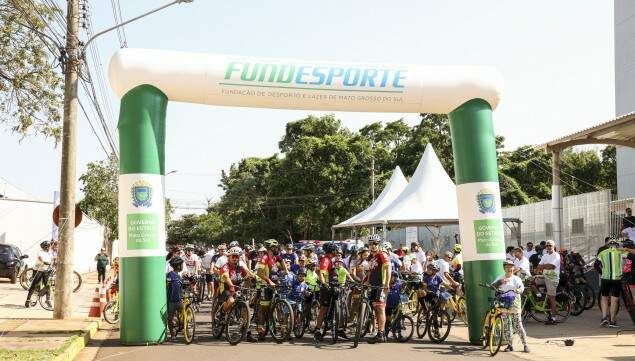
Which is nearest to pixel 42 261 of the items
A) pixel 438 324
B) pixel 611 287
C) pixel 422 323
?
pixel 422 323

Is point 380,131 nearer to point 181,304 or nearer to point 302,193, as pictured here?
point 302,193

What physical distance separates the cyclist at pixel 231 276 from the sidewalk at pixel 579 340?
4357 mm

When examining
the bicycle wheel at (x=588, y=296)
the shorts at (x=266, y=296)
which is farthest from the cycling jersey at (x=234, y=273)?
the bicycle wheel at (x=588, y=296)

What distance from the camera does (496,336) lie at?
11625 mm

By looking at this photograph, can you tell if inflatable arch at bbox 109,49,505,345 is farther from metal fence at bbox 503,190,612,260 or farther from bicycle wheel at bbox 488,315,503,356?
metal fence at bbox 503,190,612,260

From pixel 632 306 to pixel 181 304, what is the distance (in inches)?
368

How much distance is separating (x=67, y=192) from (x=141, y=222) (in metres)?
3.81

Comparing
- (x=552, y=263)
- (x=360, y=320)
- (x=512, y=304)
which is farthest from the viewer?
(x=552, y=263)

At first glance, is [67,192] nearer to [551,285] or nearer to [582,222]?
[551,285]

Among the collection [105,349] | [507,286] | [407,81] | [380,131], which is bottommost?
[105,349]

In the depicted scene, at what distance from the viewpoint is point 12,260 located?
Answer: 29000mm

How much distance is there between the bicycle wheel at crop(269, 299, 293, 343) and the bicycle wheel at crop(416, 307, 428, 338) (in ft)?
8.18

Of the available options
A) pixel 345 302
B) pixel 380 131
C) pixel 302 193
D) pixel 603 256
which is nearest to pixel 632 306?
pixel 603 256

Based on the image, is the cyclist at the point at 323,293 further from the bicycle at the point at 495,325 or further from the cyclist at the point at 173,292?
the bicycle at the point at 495,325
